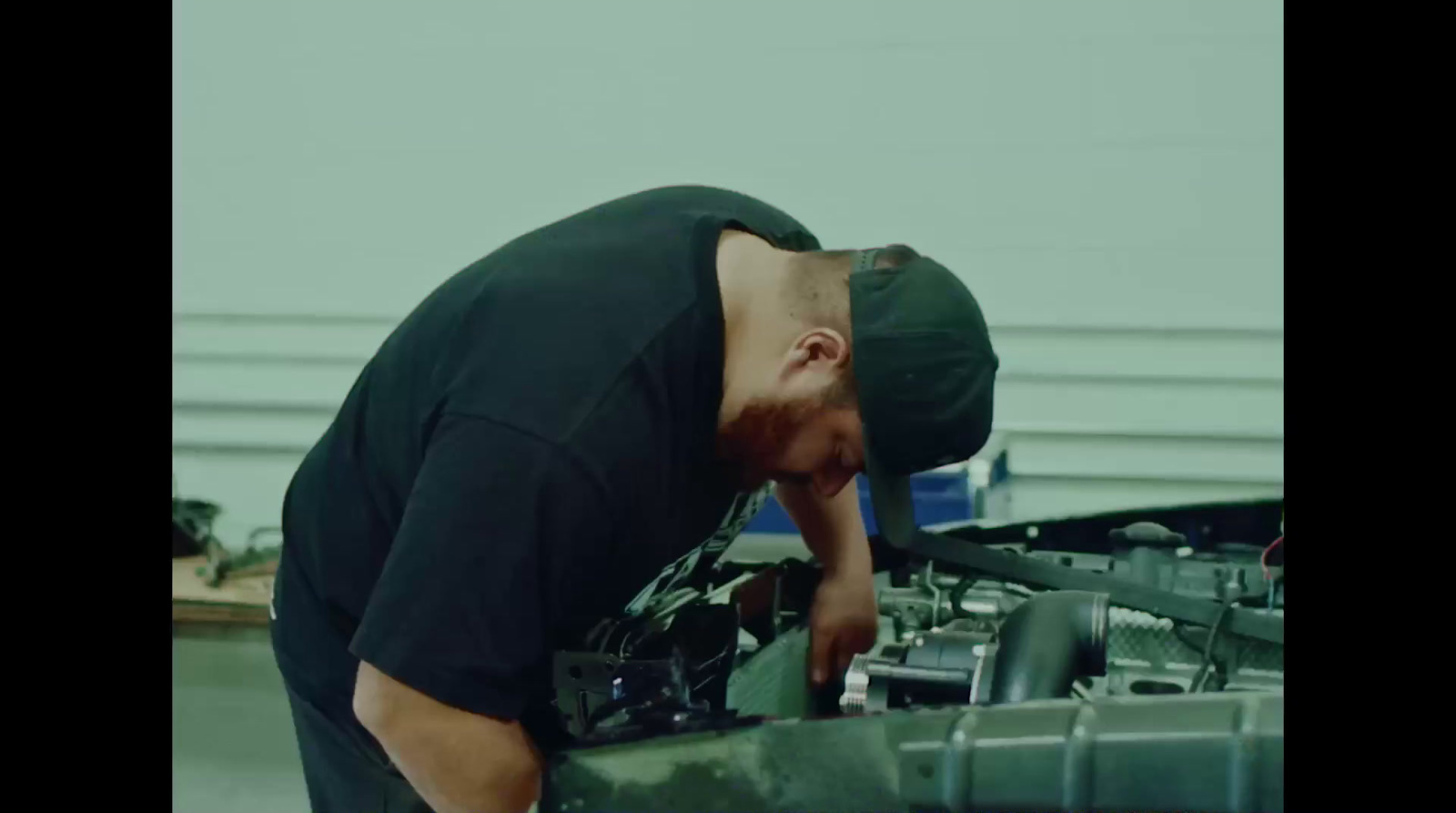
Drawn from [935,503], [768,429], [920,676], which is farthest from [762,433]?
[935,503]

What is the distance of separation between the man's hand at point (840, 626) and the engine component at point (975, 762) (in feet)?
1.35

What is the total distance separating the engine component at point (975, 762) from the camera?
0.78 meters

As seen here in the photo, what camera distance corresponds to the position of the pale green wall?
2223mm

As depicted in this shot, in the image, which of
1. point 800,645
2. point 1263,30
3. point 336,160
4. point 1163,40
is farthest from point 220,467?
point 1263,30

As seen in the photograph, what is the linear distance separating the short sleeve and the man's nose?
261mm

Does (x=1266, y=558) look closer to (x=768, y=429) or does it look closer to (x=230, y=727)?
(x=768, y=429)

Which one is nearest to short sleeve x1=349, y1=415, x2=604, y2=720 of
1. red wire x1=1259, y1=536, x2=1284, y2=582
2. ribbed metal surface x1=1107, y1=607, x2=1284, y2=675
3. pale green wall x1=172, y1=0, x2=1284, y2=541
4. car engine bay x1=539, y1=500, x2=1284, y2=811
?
car engine bay x1=539, y1=500, x2=1284, y2=811

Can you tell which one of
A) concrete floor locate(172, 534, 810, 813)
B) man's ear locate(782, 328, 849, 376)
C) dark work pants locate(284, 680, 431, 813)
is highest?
man's ear locate(782, 328, 849, 376)

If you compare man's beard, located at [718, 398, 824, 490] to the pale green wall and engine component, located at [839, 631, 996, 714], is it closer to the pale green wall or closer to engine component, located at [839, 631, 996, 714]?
engine component, located at [839, 631, 996, 714]

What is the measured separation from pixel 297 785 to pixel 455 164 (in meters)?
1.33

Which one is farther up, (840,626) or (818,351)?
(818,351)

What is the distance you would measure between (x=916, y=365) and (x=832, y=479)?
0.16 metres

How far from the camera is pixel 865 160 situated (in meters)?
2.32

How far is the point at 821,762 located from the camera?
85 centimetres
